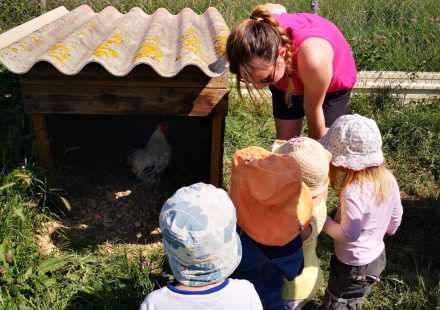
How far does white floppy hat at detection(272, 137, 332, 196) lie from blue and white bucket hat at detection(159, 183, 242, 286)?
52 cm

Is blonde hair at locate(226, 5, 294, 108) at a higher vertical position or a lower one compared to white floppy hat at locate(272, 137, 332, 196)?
higher

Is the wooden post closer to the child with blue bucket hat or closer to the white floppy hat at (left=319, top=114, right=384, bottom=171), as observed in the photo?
the white floppy hat at (left=319, top=114, right=384, bottom=171)

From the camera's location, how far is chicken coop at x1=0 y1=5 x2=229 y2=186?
276 cm

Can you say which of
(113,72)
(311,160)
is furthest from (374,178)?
(113,72)

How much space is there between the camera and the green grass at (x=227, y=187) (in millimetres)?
2676

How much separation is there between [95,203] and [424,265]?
256cm

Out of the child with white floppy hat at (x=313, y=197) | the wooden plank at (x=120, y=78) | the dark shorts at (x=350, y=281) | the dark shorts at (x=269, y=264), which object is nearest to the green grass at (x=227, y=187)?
the dark shorts at (x=350, y=281)

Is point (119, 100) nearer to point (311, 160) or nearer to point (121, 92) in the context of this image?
point (121, 92)

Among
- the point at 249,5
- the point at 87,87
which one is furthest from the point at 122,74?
the point at 249,5

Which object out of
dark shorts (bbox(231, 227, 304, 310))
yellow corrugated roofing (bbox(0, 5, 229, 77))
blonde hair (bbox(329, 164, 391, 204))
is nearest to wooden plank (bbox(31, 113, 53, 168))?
yellow corrugated roofing (bbox(0, 5, 229, 77))

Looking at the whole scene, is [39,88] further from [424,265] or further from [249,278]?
[424,265]

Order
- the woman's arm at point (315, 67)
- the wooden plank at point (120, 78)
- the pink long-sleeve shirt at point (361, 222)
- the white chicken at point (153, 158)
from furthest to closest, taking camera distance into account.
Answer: the white chicken at point (153, 158) → the wooden plank at point (120, 78) → the woman's arm at point (315, 67) → the pink long-sleeve shirt at point (361, 222)

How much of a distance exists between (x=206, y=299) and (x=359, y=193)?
0.90m

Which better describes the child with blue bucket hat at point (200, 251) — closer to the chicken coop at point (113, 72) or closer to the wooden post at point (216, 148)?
the chicken coop at point (113, 72)
